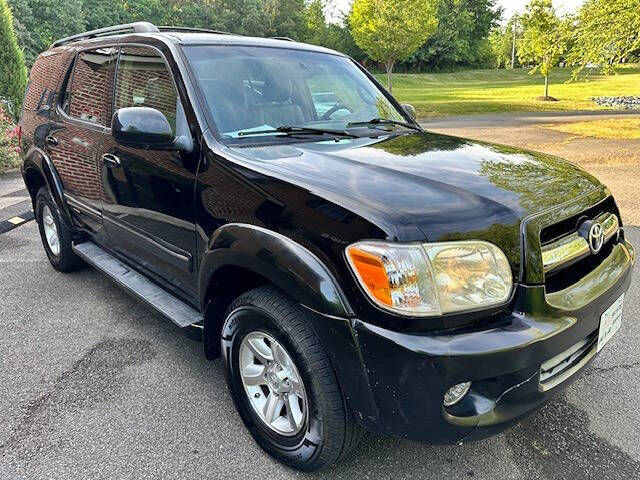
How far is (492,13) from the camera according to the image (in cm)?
7119

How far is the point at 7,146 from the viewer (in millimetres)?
9938

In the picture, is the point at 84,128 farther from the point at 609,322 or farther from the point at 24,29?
the point at 24,29

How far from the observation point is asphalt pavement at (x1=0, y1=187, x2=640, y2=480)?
2.22 metres

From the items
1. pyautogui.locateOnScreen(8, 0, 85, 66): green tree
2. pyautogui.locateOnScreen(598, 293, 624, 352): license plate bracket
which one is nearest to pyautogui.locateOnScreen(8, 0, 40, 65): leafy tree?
pyautogui.locateOnScreen(8, 0, 85, 66): green tree

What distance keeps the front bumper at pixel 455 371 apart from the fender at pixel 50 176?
314 centimetres

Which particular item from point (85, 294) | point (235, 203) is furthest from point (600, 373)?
point (85, 294)

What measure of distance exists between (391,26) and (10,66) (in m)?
19.8

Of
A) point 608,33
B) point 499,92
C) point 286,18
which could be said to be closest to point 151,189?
point 608,33

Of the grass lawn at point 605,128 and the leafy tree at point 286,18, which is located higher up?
the leafy tree at point 286,18

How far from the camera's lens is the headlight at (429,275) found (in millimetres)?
1715

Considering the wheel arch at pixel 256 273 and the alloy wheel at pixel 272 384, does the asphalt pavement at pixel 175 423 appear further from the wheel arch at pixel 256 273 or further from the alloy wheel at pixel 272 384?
the wheel arch at pixel 256 273

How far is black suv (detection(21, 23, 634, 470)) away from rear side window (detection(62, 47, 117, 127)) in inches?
1.3

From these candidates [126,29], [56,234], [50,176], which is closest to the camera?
[126,29]

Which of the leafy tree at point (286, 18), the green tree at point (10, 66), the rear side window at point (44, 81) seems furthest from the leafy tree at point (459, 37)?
the rear side window at point (44, 81)
